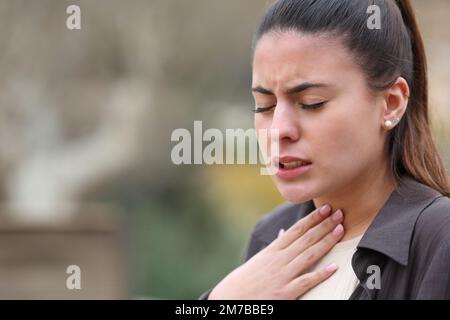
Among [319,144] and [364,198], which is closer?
[319,144]

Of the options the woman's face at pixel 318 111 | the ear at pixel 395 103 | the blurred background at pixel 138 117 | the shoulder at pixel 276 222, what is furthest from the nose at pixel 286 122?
the blurred background at pixel 138 117

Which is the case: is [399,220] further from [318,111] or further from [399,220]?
[318,111]

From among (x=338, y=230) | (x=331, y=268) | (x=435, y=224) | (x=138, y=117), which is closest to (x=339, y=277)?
(x=331, y=268)

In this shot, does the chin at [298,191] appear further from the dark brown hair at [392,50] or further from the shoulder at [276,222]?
the shoulder at [276,222]

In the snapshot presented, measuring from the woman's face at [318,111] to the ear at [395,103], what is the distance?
19 mm

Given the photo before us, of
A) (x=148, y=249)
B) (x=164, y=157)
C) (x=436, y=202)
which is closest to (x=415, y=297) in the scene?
(x=436, y=202)

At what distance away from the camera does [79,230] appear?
6121 millimetres

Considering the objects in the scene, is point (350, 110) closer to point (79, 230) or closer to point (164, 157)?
point (79, 230)

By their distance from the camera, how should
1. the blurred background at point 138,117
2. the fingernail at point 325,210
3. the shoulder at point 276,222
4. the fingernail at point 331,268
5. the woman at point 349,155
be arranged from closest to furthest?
the woman at point 349,155 → the fingernail at point 331,268 → the fingernail at point 325,210 → the shoulder at point 276,222 → the blurred background at point 138,117

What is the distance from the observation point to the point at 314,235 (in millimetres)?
2012

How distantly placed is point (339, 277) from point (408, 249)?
21cm

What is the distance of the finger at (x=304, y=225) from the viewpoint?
2.03 m

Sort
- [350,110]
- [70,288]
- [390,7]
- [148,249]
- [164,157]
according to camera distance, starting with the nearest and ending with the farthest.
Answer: [350,110]
[390,7]
[70,288]
[148,249]
[164,157]
